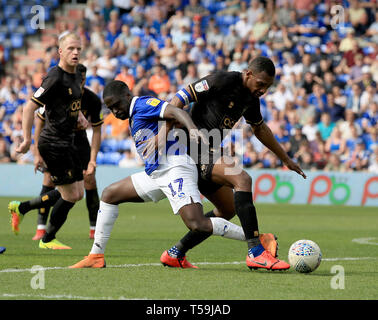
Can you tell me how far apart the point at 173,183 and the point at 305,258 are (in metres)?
1.43

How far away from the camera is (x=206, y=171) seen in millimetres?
7391

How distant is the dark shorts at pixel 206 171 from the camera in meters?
7.39

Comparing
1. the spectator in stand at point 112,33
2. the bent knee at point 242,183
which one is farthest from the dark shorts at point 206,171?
the spectator in stand at point 112,33

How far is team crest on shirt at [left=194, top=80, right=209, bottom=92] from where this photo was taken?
748cm

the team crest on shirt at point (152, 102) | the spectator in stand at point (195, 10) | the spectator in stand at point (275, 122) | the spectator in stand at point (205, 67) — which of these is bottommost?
the spectator in stand at point (275, 122)

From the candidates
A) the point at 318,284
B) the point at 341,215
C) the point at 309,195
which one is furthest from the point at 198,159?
the point at 309,195

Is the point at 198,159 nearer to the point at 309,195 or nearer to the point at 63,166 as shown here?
the point at 63,166

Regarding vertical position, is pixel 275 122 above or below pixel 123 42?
below

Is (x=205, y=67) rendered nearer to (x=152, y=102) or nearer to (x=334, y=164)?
(x=334, y=164)

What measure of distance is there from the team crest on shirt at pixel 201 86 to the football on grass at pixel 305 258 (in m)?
1.77

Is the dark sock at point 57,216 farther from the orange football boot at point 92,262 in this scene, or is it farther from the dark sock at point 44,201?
the orange football boot at point 92,262

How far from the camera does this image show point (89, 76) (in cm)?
2369

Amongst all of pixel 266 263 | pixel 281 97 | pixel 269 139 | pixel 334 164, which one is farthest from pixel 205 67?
pixel 266 263
